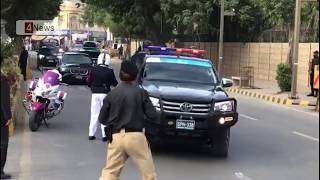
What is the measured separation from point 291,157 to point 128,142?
5.11 m

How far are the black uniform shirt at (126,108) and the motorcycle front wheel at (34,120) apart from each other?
6532 millimetres

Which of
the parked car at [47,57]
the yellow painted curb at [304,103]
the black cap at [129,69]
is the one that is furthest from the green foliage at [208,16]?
the black cap at [129,69]

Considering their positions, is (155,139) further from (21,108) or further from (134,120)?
(21,108)

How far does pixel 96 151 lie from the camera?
1115cm

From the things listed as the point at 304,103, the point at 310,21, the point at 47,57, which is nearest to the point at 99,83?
the point at 304,103

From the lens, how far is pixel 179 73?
11.9 meters

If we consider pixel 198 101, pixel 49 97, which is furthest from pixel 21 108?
pixel 198 101

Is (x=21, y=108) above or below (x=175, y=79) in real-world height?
below

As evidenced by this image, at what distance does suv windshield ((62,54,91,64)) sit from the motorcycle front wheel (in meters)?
15.4

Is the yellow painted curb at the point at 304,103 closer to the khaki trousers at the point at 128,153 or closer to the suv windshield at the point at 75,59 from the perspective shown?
the suv windshield at the point at 75,59

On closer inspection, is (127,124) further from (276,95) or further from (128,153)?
(276,95)

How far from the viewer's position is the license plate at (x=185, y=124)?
10.2 meters

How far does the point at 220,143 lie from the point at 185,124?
0.90 metres

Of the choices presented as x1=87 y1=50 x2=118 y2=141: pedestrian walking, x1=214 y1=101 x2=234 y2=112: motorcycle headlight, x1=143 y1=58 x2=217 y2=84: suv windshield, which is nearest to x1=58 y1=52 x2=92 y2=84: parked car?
x1=87 y1=50 x2=118 y2=141: pedestrian walking
